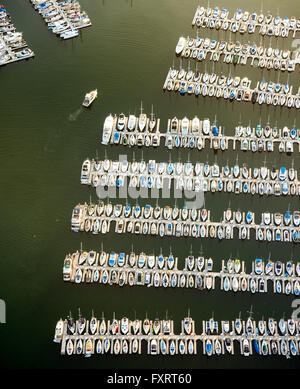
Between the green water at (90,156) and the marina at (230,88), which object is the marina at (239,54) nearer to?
the green water at (90,156)

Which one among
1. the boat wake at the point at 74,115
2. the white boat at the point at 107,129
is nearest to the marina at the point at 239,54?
the white boat at the point at 107,129

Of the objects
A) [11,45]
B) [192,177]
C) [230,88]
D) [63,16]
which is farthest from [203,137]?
[11,45]

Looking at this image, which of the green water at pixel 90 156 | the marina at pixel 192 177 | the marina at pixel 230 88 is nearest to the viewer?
the green water at pixel 90 156

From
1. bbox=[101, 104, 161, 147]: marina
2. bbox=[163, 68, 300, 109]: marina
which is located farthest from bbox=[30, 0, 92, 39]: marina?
bbox=[101, 104, 161, 147]: marina

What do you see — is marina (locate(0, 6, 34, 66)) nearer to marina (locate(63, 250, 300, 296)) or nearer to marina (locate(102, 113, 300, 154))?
marina (locate(102, 113, 300, 154))

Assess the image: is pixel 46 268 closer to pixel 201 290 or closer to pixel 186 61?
pixel 201 290

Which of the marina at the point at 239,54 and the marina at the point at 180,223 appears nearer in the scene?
the marina at the point at 180,223
